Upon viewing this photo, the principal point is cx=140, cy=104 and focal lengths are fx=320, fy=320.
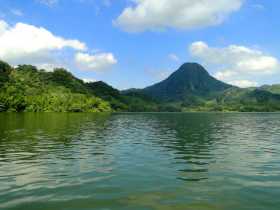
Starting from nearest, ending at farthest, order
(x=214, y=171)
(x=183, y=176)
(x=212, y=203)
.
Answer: (x=212, y=203)
(x=183, y=176)
(x=214, y=171)

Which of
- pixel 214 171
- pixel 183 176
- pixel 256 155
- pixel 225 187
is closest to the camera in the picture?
pixel 225 187

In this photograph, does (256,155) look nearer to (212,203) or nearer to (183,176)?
(183,176)

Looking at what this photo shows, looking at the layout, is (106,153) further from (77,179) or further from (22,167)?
(77,179)

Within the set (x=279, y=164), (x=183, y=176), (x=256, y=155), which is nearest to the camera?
(x=183, y=176)

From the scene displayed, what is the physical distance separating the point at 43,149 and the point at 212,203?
32422mm

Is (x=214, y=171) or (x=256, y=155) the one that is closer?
(x=214, y=171)

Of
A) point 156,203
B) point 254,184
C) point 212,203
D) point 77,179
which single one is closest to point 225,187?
point 254,184

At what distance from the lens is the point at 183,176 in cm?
2992

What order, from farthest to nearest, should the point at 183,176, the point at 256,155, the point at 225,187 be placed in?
1. the point at 256,155
2. the point at 183,176
3. the point at 225,187

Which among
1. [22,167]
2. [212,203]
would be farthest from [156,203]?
[22,167]

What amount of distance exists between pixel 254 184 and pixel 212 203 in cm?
723

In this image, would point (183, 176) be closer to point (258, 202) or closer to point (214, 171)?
point (214, 171)

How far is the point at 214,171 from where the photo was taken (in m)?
32.3

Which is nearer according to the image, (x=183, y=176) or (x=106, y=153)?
(x=183, y=176)
